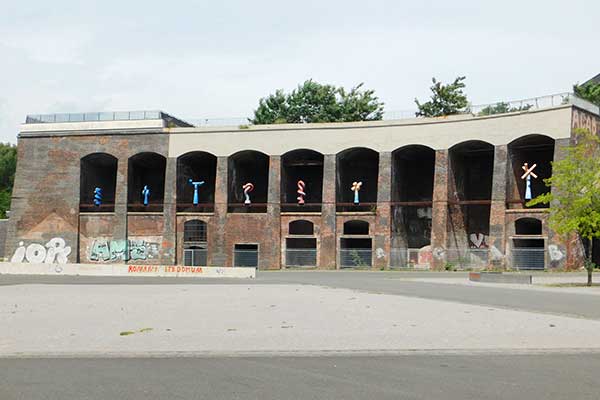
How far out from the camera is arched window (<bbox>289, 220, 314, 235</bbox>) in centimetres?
5581

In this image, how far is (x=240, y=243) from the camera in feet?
176

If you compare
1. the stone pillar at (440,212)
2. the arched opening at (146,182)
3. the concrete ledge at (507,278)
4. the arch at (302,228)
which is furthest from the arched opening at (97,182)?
the concrete ledge at (507,278)

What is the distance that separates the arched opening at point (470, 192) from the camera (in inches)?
1998

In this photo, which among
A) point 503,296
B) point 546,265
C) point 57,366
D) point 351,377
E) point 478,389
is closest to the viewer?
point 478,389

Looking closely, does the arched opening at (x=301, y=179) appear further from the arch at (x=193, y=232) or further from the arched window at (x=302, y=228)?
the arch at (x=193, y=232)

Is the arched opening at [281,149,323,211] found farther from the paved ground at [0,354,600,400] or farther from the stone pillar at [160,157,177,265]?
the paved ground at [0,354,600,400]

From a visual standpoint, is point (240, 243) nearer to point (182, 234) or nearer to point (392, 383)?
point (182, 234)

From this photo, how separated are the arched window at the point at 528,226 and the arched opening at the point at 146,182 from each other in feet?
89.8

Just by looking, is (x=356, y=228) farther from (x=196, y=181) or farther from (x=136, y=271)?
(x=136, y=271)

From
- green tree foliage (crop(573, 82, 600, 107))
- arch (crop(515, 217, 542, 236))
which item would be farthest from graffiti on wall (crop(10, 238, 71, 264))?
green tree foliage (crop(573, 82, 600, 107))

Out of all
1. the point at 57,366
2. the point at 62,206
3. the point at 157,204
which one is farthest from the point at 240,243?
the point at 57,366

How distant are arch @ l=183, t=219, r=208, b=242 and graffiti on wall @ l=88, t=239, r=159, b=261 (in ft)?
8.00

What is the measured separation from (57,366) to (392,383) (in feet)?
15.4

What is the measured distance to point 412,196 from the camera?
186 feet
